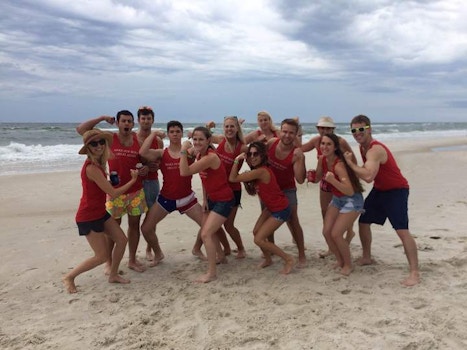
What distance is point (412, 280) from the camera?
4.55 meters

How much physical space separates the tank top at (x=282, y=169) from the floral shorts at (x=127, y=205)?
1783 millimetres

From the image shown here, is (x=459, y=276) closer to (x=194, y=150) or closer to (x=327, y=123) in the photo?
(x=327, y=123)

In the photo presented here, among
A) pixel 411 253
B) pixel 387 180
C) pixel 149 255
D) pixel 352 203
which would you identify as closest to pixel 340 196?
pixel 352 203

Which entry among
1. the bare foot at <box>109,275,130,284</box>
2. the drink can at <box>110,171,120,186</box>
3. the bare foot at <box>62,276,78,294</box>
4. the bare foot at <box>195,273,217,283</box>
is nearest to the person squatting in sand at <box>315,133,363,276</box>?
the bare foot at <box>195,273,217,283</box>

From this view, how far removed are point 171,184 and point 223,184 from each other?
71 centimetres

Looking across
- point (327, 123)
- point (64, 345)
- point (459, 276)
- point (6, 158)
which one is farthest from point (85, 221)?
point (6, 158)

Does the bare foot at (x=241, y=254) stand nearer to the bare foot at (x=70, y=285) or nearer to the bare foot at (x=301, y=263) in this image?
the bare foot at (x=301, y=263)

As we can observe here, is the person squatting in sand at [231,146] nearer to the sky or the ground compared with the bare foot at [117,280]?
nearer to the sky

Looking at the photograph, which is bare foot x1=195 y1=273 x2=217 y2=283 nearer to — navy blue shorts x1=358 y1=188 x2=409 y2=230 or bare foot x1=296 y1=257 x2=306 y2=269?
bare foot x1=296 y1=257 x2=306 y2=269

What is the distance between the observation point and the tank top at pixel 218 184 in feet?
16.1

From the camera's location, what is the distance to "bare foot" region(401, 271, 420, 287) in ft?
14.8

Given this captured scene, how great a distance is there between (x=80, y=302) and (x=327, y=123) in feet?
12.5

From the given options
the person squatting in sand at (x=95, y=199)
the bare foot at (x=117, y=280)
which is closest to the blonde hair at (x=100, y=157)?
the person squatting in sand at (x=95, y=199)

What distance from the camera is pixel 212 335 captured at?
12.0 feet
